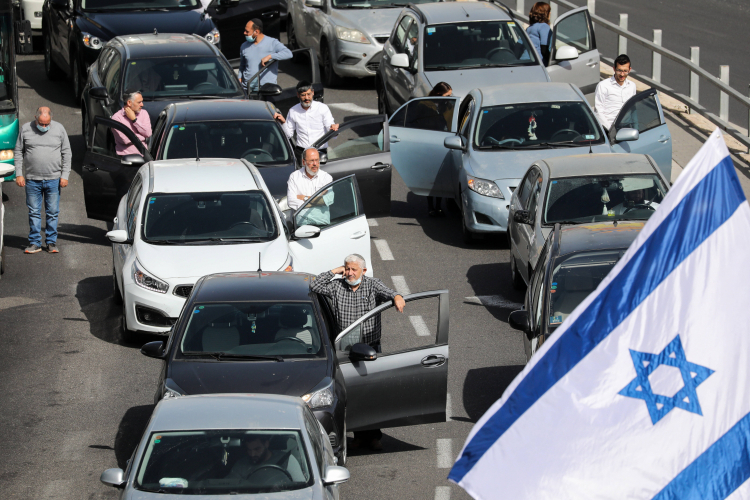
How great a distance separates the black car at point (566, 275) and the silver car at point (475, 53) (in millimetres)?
7377

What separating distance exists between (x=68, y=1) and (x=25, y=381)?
35.0 ft

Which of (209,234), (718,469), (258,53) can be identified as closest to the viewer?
(718,469)

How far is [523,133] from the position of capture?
1510 centimetres

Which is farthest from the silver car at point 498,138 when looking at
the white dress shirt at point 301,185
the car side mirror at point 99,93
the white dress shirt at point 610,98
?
the car side mirror at point 99,93

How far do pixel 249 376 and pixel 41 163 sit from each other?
710 cm

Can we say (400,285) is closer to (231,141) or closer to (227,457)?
(231,141)

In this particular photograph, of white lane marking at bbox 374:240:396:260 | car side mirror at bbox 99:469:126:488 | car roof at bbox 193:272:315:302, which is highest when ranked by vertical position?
car roof at bbox 193:272:315:302

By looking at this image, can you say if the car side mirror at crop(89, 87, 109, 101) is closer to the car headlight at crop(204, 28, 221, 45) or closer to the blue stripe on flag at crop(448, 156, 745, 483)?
the car headlight at crop(204, 28, 221, 45)

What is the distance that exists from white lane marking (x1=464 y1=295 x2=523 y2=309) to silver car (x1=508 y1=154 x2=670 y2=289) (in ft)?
1.20

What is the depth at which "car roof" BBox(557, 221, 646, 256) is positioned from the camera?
9908 mm

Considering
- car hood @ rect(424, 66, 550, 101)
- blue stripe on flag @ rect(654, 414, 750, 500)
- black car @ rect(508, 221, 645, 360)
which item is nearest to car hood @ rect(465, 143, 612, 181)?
car hood @ rect(424, 66, 550, 101)

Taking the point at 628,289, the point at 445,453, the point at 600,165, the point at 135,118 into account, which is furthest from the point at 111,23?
the point at 628,289

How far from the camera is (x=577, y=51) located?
58.8ft

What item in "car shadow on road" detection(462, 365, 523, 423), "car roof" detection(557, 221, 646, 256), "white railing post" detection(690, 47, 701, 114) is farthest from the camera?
"white railing post" detection(690, 47, 701, 114)
